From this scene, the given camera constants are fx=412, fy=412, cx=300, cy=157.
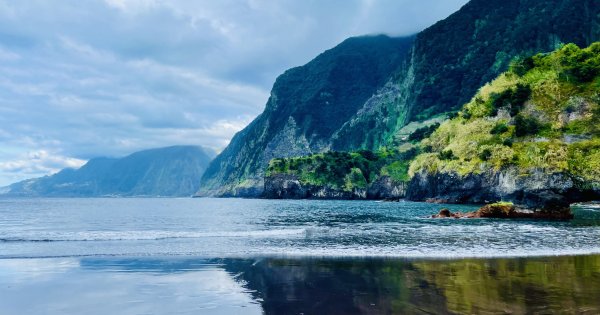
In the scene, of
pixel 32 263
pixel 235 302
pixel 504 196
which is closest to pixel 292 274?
pixel 235 302

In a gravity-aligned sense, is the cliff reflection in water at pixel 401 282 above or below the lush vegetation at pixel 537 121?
below

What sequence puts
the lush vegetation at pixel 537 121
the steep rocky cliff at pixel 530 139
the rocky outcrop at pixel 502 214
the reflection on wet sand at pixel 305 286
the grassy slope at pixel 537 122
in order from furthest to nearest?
1. the lush vegetation at pixel 537 121
2. the grassy slope at pixel 537 122
3. the steep rocky cliff at pixel 530 139
4. the rocky outcrop at pixel 502 214
5. the reflection on wet sand at pixel 305 286

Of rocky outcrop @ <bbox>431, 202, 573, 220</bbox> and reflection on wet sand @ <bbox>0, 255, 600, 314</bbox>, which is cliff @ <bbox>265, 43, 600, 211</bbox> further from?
reflection on wet sand @ <bbox>0, 255, 600, 314</bbox>

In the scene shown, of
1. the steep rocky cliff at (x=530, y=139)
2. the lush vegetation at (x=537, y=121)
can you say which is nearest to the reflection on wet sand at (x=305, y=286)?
the steep rocky cliff at (x=530, y=139)

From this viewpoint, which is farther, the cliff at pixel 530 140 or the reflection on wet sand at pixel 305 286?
the cliff at pixel 530 140

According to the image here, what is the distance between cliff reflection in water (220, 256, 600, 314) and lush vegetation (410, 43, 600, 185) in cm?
8197

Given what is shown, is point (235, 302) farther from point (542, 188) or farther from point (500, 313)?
point (542, 188)

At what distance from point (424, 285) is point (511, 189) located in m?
92.3

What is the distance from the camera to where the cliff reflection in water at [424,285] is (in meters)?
14.2

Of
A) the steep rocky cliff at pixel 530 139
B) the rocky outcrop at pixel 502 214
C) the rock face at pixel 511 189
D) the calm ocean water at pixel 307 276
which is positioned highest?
the steep rocky cliff at pixel 530 139

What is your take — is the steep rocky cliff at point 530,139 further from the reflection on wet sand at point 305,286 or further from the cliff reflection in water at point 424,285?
the reflection on wet sand at point 305,286

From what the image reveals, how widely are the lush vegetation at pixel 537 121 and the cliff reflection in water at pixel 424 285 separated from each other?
269 ft

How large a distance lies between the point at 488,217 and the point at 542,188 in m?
33.9

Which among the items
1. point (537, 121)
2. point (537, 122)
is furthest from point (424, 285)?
point (537, 121)
